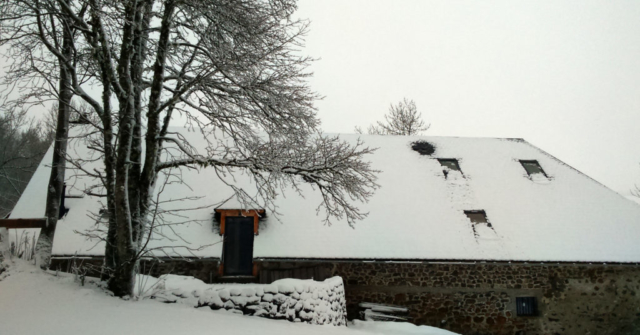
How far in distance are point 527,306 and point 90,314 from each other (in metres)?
11.1

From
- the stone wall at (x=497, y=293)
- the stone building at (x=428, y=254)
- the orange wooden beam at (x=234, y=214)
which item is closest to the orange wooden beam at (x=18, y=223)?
the stone building at (x=428, y=254)

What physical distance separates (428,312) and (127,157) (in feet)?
29.0

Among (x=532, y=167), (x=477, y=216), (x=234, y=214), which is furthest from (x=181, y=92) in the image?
(x=532, y=167)

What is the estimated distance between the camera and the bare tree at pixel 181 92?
227 inches

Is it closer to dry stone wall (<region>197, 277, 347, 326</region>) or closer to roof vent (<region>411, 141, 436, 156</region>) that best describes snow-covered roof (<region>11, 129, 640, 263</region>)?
roof vent (<region>411, 141, 436, 156</region>)

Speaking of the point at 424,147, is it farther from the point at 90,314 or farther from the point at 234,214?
the point at 90,314

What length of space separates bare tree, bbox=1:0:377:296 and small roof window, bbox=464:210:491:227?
6557mm

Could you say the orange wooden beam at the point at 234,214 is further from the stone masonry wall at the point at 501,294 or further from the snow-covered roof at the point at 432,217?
the stone masonry wall at the point at 501,294

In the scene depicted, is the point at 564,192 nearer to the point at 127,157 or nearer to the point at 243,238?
the point at 243,238

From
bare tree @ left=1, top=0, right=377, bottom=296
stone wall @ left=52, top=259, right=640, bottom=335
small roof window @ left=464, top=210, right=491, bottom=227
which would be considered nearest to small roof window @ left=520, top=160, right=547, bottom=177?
small roof window @ left=464, top=210, right=491, bottom=227

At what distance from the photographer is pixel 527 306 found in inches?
444

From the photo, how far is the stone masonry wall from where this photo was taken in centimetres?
1093

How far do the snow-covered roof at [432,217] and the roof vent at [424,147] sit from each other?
32 cm

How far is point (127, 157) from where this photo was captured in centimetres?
582
